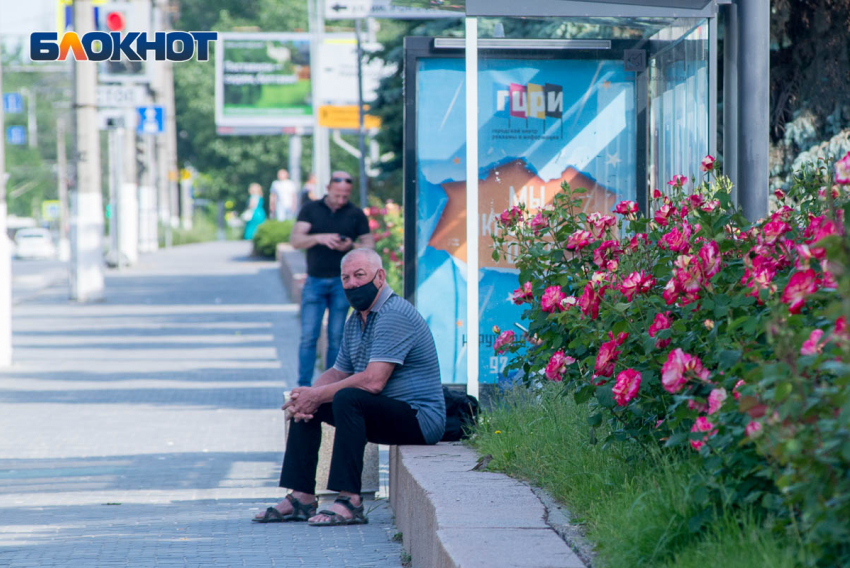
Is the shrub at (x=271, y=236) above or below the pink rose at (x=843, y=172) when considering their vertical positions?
below

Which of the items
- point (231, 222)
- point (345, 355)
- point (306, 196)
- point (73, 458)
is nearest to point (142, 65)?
point (306, 196)

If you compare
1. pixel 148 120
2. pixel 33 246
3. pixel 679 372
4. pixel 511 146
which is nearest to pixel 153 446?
pixel 511 146

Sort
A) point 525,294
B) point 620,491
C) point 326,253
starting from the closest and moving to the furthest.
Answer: point 620,491 → point 525,294 → point 326,253

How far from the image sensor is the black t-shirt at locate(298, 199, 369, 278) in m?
9.77

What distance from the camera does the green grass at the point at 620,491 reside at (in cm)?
319

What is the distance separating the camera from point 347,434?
228 inches

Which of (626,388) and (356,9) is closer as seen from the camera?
(626,388)

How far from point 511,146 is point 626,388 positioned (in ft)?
11.7

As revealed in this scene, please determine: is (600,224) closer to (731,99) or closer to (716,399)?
(731,99)

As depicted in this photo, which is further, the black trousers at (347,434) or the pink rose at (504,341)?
the black trousers at (347,434)

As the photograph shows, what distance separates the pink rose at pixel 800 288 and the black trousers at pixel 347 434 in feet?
10.0

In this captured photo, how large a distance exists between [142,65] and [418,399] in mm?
19648

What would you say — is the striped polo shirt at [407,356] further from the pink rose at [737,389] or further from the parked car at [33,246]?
the parked car at [33,246]

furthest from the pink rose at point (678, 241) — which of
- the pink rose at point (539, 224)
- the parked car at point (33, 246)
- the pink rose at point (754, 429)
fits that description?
the parked car at point (33, 246)
